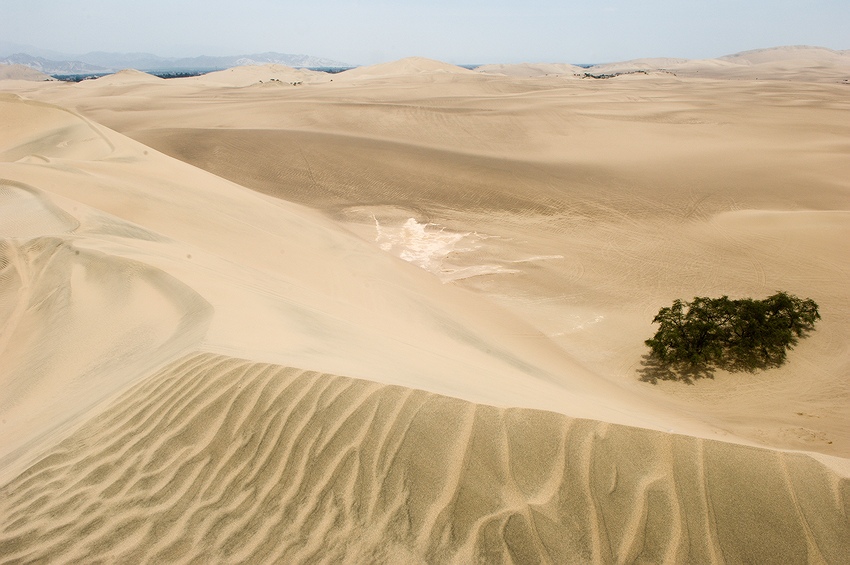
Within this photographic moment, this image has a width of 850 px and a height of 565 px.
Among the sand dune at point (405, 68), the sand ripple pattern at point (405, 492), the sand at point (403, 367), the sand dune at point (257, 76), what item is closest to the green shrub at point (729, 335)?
the sand at point (403, 367)

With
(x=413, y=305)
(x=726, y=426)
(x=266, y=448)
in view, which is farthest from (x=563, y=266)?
(x=266, y=448)

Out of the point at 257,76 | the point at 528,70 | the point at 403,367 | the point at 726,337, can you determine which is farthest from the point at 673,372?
the point at 528,70

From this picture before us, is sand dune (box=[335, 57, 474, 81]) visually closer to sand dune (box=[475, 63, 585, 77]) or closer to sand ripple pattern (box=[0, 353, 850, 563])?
sand dune (box=[475, 63, 585, 77])

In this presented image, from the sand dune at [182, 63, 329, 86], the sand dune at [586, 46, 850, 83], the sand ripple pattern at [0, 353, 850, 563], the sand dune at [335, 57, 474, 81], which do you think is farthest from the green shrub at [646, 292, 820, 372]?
the sand dune at [586, 46, 850, 83]

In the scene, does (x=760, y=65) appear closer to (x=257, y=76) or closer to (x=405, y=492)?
(x=257, y=76)

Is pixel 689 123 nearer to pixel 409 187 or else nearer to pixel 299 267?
pixel 409 187

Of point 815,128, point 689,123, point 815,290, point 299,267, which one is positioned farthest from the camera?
point 689,123
